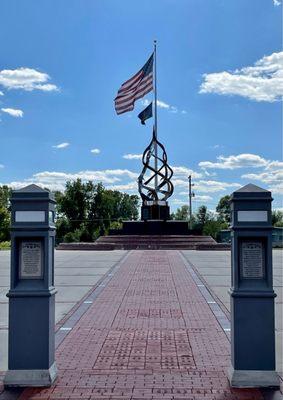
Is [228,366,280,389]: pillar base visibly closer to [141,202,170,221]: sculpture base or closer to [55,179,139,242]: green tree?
[141,202,170,221]: sculpture base

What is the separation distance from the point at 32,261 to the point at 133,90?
28.3 meters

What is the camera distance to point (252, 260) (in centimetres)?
496

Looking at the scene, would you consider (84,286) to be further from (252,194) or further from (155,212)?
(155,212)

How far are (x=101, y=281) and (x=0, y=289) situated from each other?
292cm

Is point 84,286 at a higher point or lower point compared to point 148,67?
lower

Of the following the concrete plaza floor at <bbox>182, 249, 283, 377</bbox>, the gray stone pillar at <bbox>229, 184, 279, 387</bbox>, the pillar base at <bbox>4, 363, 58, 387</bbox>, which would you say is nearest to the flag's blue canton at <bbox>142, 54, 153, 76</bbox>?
the concrete plaza floor at <bbox>182, 249, 283, 377</bbox>

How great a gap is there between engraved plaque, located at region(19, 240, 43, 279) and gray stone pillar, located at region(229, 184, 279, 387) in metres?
1.95

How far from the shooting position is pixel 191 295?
1108 centimetres

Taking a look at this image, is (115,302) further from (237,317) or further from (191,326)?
(237,317)

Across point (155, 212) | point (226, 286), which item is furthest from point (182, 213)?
point (226, 286)

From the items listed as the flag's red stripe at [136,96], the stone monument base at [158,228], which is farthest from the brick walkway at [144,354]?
the stone monument base at [158,228]

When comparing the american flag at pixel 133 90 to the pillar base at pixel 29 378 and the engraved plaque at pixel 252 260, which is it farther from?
the pillar base at pixel 29 378

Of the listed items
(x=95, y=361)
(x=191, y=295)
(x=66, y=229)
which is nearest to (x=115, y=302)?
(x=191, y=295)

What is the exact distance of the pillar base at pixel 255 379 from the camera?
4.83m
